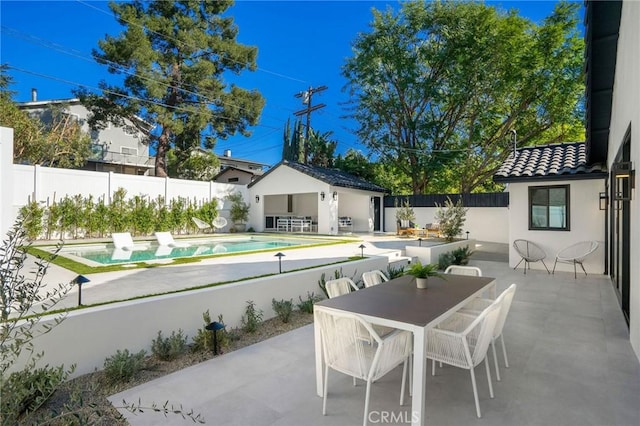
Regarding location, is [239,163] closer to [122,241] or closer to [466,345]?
[122,241]

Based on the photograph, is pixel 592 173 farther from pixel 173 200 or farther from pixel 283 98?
pixel 283 98

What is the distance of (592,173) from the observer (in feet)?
26.7

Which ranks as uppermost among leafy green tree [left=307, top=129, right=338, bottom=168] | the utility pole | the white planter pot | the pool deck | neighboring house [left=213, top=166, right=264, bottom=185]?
the utility pole

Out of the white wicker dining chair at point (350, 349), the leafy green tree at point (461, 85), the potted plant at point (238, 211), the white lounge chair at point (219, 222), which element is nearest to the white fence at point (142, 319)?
the white wicker dining chair at point (350, 349)

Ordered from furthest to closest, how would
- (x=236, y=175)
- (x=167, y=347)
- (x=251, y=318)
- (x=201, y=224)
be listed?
(x=236, y=175) < (x=201, y=224) < (x=251, y=318) < (x=167, y=347)

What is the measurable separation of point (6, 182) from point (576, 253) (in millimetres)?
11563

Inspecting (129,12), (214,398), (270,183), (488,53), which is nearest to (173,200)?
(270,183)

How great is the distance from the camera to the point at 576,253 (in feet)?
28.5

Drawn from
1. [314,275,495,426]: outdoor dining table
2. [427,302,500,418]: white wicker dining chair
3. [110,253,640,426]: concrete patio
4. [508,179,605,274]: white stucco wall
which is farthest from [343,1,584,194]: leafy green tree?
[427,302,500,418]: white wicker dining chair

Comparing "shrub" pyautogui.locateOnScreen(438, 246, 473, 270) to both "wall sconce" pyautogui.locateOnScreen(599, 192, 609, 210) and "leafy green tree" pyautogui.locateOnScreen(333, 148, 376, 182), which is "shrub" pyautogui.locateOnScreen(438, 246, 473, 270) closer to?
"wall sconce" pyautogui.locateOnScreen(599, 192, 609, 210)

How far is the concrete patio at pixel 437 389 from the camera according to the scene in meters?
2.71

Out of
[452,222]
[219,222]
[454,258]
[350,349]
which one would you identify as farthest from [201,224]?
[350,349]

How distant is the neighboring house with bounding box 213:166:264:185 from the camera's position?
87.9 feet

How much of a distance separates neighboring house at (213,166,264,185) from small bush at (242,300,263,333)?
2230cm
